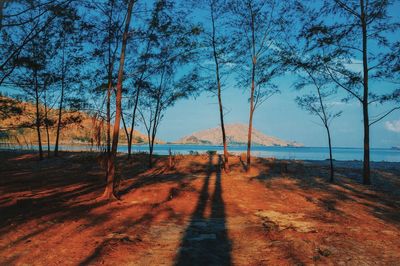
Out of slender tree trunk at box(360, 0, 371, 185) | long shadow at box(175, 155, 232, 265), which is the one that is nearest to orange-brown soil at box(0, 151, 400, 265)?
long shadow at box(175, 155, 232, 265)

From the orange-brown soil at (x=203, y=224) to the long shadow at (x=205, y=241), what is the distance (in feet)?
0.07

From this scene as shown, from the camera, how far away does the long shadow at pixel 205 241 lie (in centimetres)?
571

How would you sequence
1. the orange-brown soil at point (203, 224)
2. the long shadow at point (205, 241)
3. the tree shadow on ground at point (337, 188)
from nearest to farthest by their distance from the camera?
the long shadow at point (205, 241) < the orange-brown soil at point (203, 224) < the tree shadow on ground at point (337, 188)

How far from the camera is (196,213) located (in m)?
9.62

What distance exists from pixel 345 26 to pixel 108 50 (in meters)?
12.7

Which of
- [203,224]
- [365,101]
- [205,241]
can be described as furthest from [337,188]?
[205,241]

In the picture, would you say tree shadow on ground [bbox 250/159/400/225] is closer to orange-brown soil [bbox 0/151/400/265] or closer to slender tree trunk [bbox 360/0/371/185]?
orange-brown soil [bbox 0/151/400/265]

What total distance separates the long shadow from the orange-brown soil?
0.02 meters

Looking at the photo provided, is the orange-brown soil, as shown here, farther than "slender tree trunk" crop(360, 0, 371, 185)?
No

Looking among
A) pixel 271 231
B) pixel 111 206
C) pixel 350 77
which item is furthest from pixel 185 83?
pixel 271 231

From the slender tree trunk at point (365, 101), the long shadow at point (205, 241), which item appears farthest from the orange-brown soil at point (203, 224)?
the slender tree trunk at point (365, 101)

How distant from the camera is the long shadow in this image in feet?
18.7

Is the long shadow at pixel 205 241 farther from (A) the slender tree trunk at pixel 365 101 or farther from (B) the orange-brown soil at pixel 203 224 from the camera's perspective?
(A) the slender tree trunk at pixel 365 101

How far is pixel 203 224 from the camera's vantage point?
8.30m
